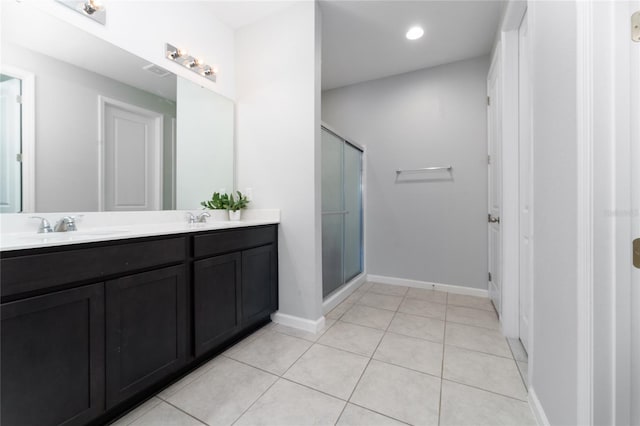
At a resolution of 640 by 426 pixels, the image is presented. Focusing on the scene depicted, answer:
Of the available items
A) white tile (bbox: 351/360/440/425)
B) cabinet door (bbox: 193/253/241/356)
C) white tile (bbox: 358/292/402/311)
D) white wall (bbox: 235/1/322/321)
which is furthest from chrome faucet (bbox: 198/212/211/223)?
white tile (bbox: 358/292/402/311)

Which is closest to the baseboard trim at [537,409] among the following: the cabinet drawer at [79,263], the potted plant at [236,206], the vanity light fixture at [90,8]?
the cabinet drawer at [79,263]

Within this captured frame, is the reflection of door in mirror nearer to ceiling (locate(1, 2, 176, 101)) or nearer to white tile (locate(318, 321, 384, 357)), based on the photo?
ceiling (locate(1, 2, 176, 101))

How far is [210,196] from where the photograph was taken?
215cm

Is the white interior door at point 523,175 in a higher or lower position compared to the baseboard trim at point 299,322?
higher

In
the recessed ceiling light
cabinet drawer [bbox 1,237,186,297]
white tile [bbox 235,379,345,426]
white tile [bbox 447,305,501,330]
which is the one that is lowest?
white tile [bbox 235,379,345,426]

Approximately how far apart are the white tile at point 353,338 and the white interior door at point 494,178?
109 centimetres

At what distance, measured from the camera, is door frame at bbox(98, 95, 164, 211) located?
1.47 meters

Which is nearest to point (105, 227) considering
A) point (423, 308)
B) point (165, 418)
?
point (165, 418)

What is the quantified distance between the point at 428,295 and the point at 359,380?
1.65m

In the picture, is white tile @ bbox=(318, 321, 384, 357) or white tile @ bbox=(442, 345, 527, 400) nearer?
white tile @ bbox=(442, 345, 527, 400)

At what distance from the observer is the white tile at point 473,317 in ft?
6.70

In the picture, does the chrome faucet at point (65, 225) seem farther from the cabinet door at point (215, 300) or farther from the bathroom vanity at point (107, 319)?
the cabinet door at point (215, 300)

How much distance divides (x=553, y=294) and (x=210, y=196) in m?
2.24

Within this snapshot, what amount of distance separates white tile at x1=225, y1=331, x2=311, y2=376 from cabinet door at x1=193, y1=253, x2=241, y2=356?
0.54 feet
